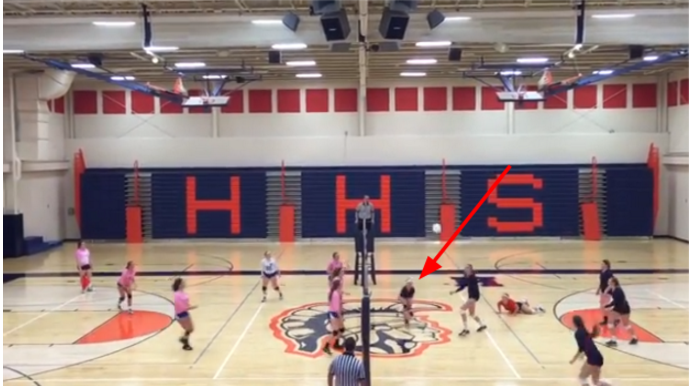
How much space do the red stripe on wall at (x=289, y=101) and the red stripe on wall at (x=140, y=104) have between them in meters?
5.19

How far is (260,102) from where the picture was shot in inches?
1071

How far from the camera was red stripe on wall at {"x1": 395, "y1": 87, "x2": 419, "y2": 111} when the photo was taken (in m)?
27.0

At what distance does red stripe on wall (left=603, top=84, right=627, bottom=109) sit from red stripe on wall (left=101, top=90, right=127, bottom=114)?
1931 centimetres

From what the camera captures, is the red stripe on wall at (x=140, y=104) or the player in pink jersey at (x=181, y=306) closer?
the player in pink jersey at (x=181, y=306)

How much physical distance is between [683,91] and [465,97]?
803cm

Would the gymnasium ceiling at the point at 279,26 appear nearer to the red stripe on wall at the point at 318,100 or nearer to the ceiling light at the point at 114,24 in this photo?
the ceiling light at the point at 114,24

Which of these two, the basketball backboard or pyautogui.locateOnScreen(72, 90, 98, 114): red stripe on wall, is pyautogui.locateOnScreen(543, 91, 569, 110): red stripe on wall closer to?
the basketball backboard

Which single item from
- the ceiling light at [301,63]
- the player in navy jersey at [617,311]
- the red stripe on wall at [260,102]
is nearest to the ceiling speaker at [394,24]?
the player in navy jersey at [617,311]

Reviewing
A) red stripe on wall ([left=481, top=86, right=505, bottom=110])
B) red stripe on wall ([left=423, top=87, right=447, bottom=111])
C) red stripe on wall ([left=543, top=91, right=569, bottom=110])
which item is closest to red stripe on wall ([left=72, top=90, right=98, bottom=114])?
red stripe on wall ([left=423, top=87, right=447, bottom=111])

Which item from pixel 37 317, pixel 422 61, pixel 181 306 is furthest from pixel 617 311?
pixel 422 61

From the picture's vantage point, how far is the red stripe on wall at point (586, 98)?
87.5 feet

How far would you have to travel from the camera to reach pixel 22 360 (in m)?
11.1

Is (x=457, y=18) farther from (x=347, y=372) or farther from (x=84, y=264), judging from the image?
(x=84, y=264)

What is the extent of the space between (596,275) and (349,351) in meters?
13.0
